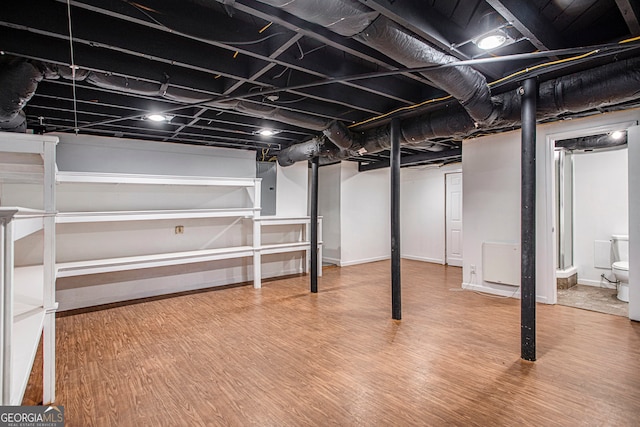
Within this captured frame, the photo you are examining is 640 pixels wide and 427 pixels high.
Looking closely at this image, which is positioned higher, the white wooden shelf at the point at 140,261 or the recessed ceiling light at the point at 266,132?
the recessed ceiling light at the point at 266,132

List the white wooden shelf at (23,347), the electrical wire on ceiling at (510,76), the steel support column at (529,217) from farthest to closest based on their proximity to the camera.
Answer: the steel support column at (529,217), the electrical wire on ceiling at (510,76), the white wooden shelf at (23,347)

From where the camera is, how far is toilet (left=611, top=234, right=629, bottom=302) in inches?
159

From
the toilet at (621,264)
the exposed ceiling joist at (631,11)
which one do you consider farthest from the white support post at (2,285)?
the toilet at (621,264)

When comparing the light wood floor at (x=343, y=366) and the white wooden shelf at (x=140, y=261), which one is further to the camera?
the white wooden shelf at (x=140, y=261)

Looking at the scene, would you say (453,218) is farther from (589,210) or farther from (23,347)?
(23,347)

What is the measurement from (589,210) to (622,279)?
49.1 inches

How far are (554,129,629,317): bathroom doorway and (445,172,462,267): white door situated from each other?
197cm

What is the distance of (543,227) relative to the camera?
401 centimetres

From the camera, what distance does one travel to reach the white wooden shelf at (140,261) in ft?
12.0

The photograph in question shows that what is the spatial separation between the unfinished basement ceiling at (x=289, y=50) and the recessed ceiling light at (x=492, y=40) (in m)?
0.04

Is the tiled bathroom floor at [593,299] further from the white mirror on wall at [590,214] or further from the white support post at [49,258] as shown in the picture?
the white support post at [49,258]

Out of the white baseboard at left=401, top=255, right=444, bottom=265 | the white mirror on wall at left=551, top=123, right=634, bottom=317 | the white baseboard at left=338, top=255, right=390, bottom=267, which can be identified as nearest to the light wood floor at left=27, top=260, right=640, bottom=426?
the white mirror on wall at left=551, top=123, right=634, bottom=317

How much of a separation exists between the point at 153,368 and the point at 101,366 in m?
0.43

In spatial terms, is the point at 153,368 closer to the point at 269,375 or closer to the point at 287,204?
the point at 269,375
